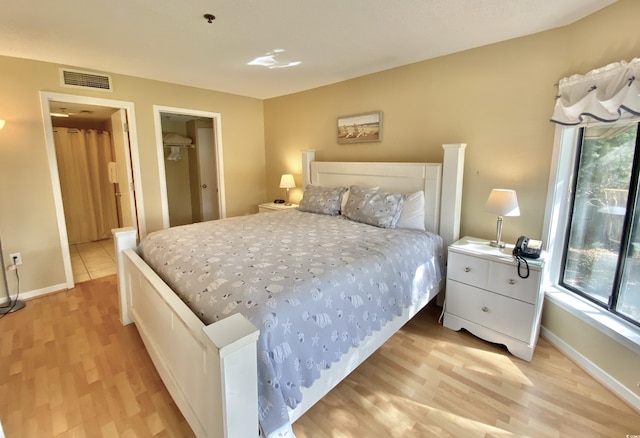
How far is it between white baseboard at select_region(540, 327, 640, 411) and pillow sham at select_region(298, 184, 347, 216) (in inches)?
81.7

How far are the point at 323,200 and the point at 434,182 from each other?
45.9 inches

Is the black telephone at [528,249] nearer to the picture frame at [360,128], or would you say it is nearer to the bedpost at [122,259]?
the picture frame at [360,128]

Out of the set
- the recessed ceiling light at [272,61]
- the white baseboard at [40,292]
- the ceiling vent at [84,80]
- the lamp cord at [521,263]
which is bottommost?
the white baseboard at [40,292]

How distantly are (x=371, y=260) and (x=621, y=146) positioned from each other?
1766 mm

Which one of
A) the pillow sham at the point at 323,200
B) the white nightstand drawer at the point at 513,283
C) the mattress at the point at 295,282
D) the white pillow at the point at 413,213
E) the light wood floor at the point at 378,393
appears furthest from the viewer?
the pillow sham at the point at 323,200

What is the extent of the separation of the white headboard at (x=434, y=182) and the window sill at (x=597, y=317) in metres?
0.84

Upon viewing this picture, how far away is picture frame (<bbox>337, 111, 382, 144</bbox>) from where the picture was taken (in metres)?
3.29

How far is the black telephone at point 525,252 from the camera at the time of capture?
206 cm

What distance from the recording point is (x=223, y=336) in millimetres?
1017

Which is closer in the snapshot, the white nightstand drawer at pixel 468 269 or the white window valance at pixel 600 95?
the white window valance at pixel 600 95

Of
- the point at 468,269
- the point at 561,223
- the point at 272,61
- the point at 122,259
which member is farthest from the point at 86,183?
the point at 561,223

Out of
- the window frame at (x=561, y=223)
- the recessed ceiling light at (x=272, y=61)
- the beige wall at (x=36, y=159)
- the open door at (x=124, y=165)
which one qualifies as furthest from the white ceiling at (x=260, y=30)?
the window frame at (x=561, y=223)

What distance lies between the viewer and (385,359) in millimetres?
2123

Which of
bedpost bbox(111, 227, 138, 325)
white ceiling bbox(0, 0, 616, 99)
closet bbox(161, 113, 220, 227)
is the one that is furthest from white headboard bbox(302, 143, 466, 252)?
closet bbox(161, 113, 220, 227)
